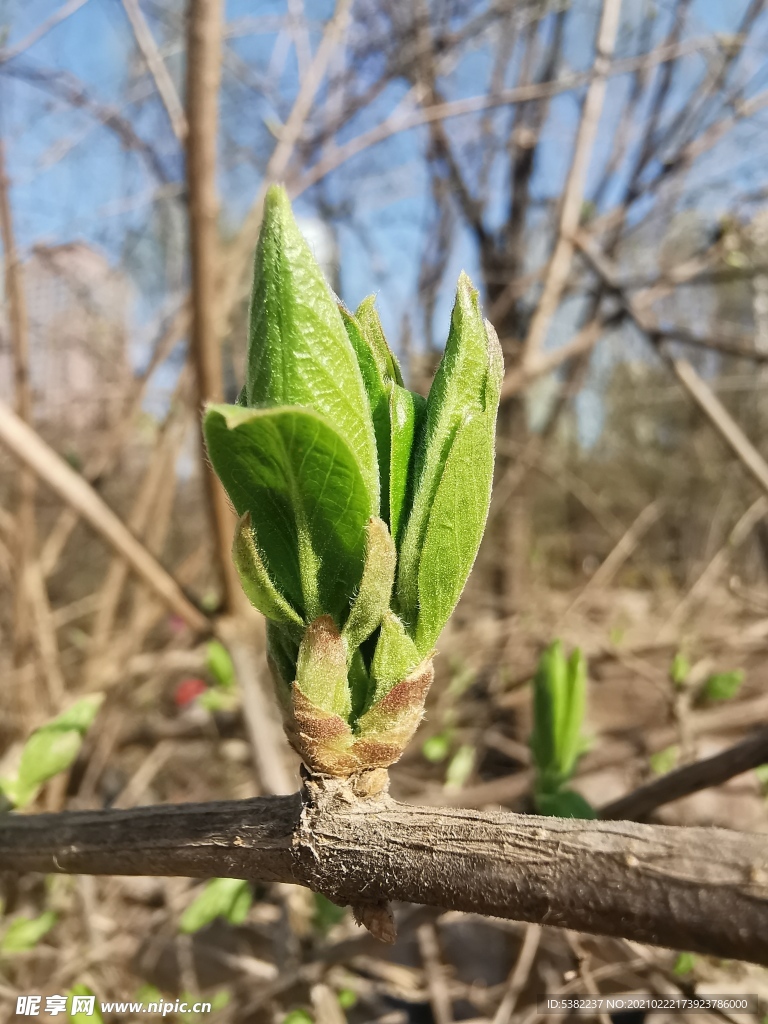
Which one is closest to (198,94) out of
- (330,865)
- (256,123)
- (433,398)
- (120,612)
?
(433,398)

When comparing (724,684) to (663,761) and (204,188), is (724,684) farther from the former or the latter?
(204,188)

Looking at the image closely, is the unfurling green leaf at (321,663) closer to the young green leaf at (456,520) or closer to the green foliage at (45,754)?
the young green leaf at (456,520)

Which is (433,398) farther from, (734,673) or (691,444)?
(691,444)

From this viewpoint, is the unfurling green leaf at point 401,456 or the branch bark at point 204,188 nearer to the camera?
the unfurling green leaf at point 401,456

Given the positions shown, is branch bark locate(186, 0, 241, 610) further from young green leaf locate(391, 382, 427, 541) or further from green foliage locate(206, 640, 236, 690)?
young green leaf locate(391, 382, 427, 541)

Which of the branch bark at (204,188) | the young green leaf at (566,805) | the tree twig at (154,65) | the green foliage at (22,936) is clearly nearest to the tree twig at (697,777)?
the young green leaf at (566,805)

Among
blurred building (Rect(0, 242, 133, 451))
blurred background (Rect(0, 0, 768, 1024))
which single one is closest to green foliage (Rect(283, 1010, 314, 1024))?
blurred background (Rect(0, 0, 768, 1024))

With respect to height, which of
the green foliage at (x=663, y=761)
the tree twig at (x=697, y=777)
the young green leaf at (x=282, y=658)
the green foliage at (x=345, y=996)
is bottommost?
the green foliage at (x=345, y=996)
